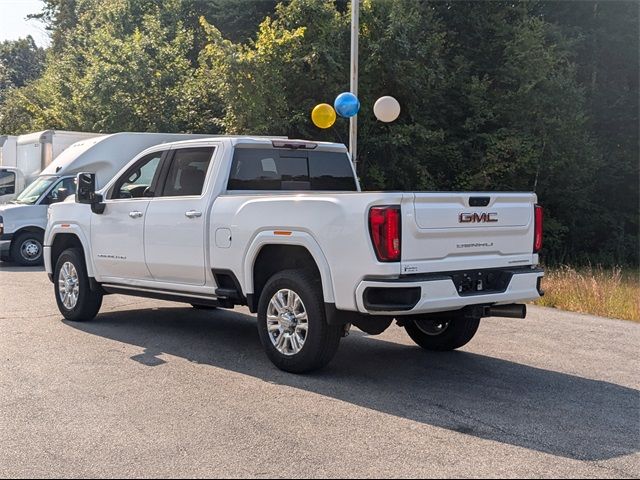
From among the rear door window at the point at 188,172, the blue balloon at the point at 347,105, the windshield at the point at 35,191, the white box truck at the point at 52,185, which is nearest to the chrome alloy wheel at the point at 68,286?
the rear door window at the point at 188,172

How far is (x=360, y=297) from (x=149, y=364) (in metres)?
2.25

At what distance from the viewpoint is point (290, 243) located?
631 centimetres

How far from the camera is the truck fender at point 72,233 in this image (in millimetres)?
8688

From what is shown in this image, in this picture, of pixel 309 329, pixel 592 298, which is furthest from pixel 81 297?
pixel 592 298

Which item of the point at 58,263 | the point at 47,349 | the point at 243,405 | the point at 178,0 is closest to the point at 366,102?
the point at 178,0

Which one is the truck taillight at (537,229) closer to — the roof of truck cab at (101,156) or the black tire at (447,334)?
the black tire at (447,334)

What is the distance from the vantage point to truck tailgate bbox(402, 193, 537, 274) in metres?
5.75

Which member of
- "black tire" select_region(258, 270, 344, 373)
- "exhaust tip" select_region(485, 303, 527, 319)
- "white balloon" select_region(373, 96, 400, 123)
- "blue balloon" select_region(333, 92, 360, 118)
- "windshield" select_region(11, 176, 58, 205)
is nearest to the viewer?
"black tire" select_region(258, 270, 344, 373)

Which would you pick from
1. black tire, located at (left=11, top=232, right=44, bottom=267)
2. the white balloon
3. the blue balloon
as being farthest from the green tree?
the blue balloon

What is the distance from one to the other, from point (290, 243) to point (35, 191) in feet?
39.0

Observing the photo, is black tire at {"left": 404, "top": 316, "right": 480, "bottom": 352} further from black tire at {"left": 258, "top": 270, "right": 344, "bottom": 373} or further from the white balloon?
the white balloon

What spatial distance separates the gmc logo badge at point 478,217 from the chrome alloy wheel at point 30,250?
40.2 ft

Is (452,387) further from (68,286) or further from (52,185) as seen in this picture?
(52,185)

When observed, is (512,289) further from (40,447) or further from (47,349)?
(47,349)
